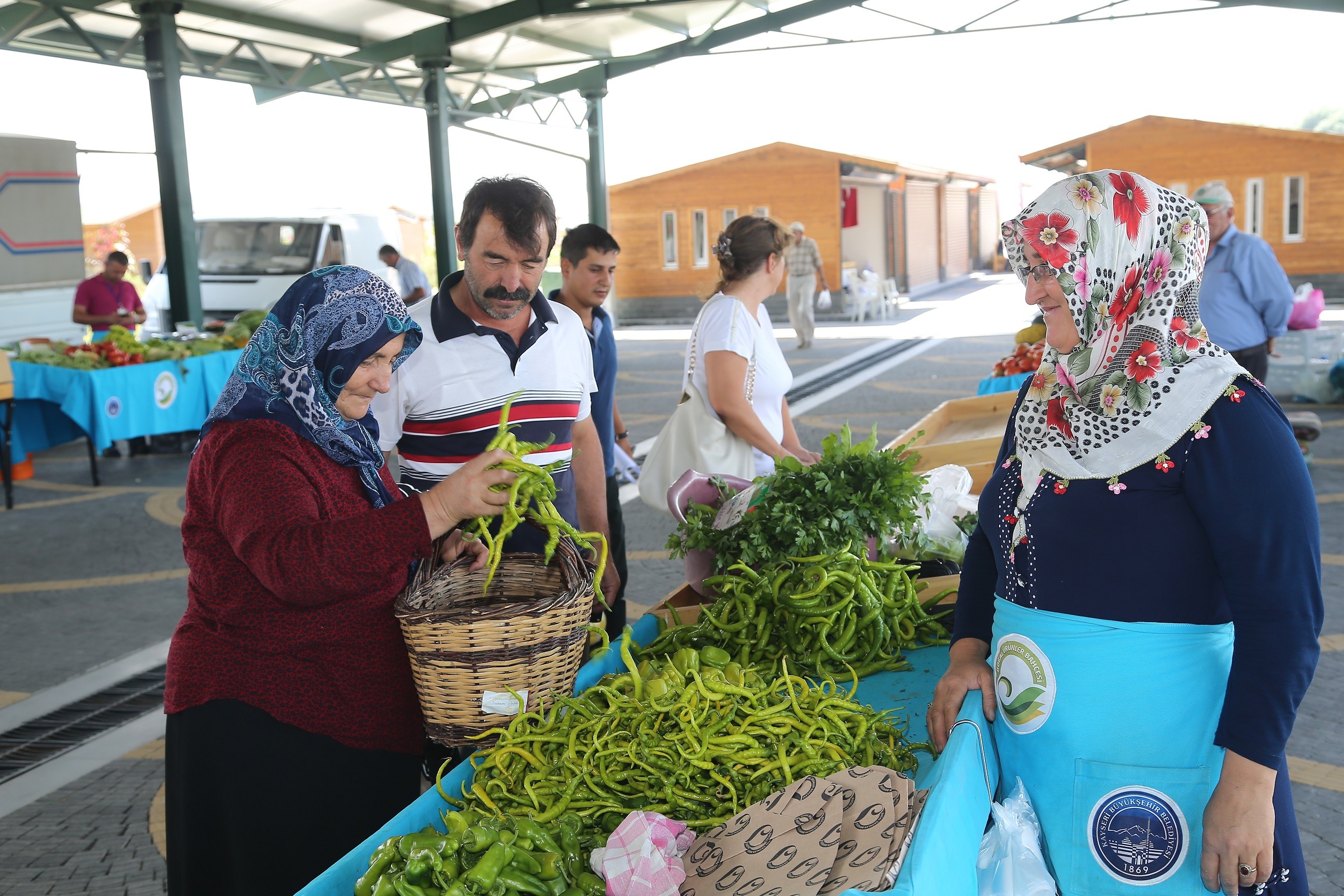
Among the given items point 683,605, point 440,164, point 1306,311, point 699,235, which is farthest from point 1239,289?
point 699,235

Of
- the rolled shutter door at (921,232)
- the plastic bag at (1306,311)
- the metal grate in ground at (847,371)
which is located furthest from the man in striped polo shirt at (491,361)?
the rolled shutter door at (921,232)

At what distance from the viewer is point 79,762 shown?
4191 mm

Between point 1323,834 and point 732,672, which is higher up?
point 732,672

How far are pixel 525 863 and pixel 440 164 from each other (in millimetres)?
16681

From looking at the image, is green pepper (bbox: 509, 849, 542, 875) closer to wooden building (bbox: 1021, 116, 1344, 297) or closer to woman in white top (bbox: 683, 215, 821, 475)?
woman in white top (bbox: 683, 215, 821, 475)

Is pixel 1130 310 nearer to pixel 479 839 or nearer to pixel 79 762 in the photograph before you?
pixel 479 839

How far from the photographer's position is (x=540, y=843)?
64.7 inches

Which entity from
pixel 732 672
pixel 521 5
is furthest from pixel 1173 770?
pixel 521 5

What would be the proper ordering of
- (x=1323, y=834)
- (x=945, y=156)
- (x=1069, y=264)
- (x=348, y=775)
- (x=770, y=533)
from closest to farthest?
(x=1069, y=264), (x=348, y=775), (x=770, y=533), (x=1323, y=834), (x=945, y=156)

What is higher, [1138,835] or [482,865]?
[482,865]

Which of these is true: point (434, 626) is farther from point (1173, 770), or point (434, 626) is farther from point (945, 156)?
point (945, 156)

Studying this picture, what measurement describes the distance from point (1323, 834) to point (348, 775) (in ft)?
9.76

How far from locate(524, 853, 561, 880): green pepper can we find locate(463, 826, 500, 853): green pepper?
1.9 inches

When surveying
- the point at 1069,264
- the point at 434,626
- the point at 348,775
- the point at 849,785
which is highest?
the point at 1069,264
